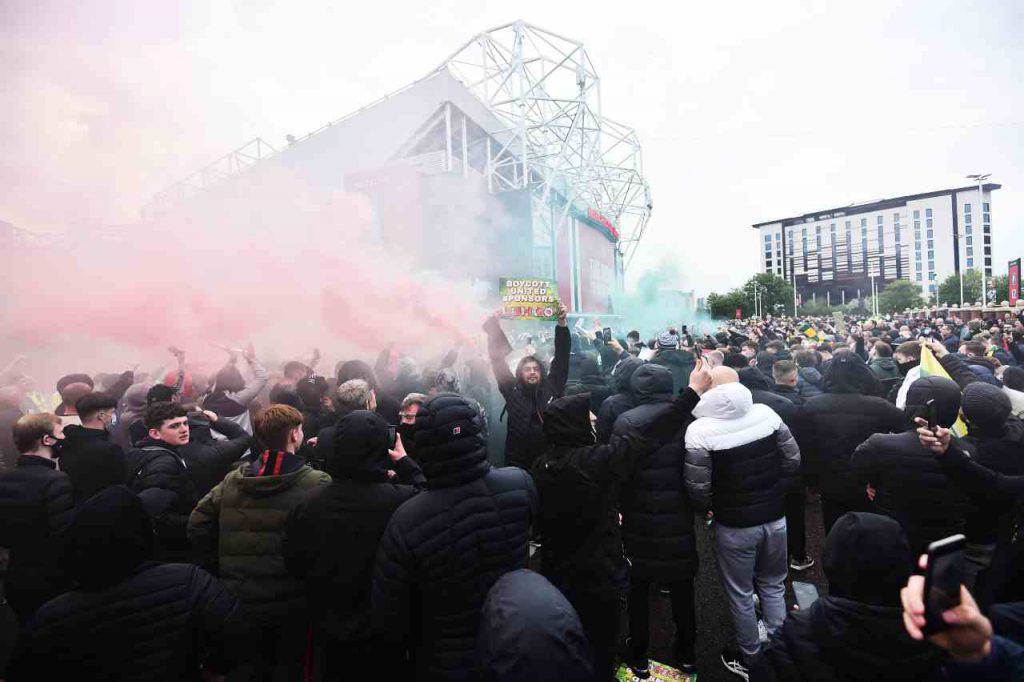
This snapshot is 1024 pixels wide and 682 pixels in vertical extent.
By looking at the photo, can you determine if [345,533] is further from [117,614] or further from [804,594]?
[804,594]

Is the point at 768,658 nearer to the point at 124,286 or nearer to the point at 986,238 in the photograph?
the point at 124,286

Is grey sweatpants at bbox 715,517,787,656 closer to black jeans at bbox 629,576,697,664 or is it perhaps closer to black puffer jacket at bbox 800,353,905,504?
black jeans at bbox 629,576,697,664

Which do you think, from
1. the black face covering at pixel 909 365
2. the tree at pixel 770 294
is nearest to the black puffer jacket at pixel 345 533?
the black face covering at pixel 909 365

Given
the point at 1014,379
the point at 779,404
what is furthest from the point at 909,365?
the point at 779,404

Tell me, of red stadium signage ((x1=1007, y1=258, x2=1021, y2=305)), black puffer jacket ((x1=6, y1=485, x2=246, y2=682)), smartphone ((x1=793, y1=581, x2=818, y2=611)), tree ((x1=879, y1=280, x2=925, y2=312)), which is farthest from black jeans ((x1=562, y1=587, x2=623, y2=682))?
tree ((x1=879, y1=280, x2=925, y2=312))

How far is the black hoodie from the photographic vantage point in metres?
1.39

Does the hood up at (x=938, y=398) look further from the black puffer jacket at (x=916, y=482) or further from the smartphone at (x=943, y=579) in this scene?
the smartphone at (x=943, y=579)

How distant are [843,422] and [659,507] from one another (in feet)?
6.40

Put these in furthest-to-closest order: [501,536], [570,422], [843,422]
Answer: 1. [843,422]
2. [570,422]
3. [501,536]

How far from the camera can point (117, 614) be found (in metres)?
1.69

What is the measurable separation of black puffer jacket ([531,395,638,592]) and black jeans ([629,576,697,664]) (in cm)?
59

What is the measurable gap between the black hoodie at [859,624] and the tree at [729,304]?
74.4 meters

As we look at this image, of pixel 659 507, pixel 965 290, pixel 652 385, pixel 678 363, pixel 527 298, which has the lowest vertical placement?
pixel 659 507

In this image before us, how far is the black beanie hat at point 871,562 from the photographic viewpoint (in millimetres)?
1479
